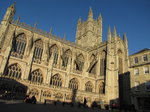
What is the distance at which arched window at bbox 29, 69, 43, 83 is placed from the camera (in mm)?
26316

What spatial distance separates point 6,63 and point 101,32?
43200mm

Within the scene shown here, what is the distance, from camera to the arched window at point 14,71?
2430cm

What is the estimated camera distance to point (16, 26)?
Answer: 29.7 meters

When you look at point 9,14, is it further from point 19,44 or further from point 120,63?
point 120,63

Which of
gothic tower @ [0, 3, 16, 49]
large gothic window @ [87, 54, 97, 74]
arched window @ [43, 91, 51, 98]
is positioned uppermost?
gothic tower @ [0, 3, 16, 49]

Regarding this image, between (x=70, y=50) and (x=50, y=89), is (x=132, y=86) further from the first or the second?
(x=70, y=50)

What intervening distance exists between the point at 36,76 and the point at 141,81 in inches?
789

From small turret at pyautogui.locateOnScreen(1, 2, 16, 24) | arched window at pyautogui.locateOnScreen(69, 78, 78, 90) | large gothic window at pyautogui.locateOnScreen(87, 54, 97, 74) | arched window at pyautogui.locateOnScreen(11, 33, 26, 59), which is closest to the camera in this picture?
small turret at pyautogui.locateOnScreen(1, 2, 16, 24)

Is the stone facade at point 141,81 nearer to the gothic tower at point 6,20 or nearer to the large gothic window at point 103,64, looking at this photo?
the large gothic window at point 103,64

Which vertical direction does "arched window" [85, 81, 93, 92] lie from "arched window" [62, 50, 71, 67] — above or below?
below

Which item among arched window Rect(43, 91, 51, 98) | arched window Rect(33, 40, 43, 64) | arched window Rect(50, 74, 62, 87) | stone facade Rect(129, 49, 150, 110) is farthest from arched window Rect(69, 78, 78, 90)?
stone facade Rect(129, 49, 150, 110)

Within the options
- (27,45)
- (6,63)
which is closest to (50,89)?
(6,63)

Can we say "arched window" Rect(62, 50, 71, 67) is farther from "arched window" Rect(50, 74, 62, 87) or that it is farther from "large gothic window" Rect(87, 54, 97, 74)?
A: "large gothic window" Rect(87, 54, 97, 74)

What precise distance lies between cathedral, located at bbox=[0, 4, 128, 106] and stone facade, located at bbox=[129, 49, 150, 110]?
19.6 ft
